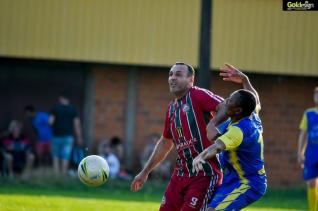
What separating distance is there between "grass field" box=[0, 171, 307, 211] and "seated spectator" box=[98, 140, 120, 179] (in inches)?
11.6

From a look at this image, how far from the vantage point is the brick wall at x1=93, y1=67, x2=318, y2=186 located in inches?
775

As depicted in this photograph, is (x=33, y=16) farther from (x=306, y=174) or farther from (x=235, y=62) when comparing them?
(x=306, y=174)

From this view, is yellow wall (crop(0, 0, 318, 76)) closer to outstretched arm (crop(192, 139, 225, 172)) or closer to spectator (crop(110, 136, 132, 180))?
spectator (crop(110, 136, 132, 180))

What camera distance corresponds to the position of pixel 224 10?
63.5ft

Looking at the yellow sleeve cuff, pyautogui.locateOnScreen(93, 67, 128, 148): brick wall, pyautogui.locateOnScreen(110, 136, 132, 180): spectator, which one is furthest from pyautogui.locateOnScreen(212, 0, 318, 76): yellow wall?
the yellow sleeve cuff

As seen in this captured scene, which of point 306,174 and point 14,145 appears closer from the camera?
point 306,174

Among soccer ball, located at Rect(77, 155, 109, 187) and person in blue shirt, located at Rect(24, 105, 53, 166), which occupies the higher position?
soccer ball, located at Rect(77, 155, 109, 187)

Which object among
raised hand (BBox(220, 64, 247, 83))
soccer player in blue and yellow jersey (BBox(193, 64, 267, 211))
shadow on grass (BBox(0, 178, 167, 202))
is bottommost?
shadow on grass (BBox(0, 178, 167, 202))

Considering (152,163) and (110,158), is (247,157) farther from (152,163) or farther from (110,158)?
(110,158)

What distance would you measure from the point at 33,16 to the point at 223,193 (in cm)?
1211

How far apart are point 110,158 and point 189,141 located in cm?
1001

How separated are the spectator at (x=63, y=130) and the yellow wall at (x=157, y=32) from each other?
1.36 m

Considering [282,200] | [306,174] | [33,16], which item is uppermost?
[33,16]

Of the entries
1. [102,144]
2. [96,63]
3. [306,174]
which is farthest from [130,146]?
[306,174]
